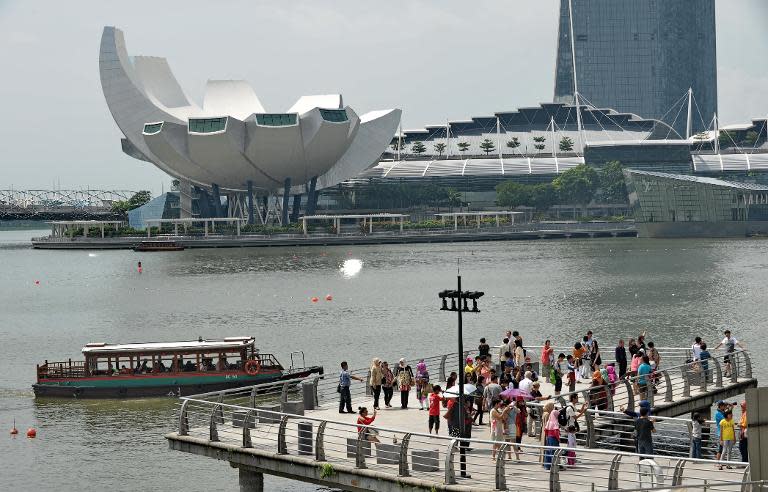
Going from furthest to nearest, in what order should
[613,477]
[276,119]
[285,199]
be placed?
1. [285,199]
2. [276,119]
3. [613,477]

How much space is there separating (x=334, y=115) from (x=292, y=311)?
288 ft

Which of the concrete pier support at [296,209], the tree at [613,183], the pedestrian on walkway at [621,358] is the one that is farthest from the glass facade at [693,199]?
the pedestrian on walkway at [621,358]

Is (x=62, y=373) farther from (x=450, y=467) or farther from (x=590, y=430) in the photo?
(x=450, y=467)

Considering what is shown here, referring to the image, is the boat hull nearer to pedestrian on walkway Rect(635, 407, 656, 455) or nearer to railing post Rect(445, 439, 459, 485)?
pedestrian on walkway Rect(635, 407, 656, 455)

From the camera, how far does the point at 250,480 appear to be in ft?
90.3

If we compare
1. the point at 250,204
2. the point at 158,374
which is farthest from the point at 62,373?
the point at 250,204

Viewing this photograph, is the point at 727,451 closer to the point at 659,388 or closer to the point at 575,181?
the point at 659,388

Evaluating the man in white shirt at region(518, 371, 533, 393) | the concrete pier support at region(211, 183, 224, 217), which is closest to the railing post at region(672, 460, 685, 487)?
the man in white shirt at region(518, 371, 533, 393)

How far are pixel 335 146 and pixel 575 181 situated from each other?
148 feet

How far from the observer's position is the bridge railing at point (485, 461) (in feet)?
74.6

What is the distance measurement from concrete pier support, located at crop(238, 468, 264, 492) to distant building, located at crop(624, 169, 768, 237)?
132 metres

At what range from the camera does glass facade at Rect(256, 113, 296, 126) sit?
15762cm

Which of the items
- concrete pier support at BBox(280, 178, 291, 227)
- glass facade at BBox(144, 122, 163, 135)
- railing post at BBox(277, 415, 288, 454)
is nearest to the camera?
railing post at BBox(277, 415, 288, 454)

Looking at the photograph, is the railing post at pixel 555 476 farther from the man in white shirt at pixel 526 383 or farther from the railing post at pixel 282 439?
the man in white shirt at pixel 526 383
